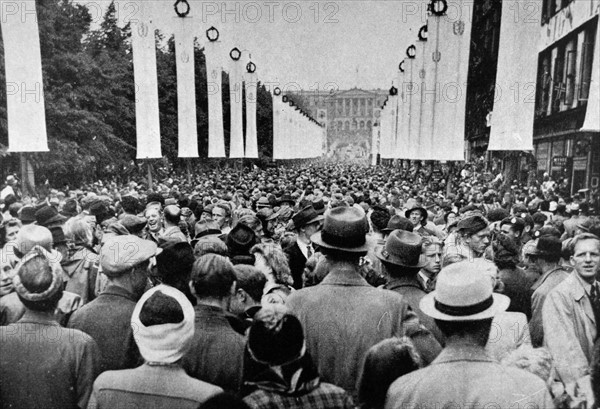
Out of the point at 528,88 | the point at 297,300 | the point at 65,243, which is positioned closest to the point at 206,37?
the point at 528,88

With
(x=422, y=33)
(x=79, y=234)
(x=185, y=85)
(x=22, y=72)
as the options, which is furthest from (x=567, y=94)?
(x=79, y=234)

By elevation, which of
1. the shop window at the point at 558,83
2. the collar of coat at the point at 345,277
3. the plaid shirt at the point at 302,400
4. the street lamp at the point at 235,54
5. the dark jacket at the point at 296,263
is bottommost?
the dark jacket at the point at 296,263

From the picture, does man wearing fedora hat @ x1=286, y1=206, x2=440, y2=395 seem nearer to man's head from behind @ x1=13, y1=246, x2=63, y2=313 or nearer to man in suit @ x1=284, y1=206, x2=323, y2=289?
man's head from behind @ x1=13, y1=246, x2=63, y2=313

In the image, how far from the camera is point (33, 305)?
3.41m

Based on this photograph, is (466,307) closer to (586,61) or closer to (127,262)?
(127,262)

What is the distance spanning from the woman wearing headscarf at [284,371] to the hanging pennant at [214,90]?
1909 cm

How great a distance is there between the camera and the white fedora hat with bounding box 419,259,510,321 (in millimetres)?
2879

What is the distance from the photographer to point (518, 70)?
10.9 m

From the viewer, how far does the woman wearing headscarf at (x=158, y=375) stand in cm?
282

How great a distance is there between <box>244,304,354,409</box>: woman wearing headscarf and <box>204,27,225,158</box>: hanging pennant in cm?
1909

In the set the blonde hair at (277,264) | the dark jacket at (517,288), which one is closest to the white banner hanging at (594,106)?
the dark jacket at (517,288)

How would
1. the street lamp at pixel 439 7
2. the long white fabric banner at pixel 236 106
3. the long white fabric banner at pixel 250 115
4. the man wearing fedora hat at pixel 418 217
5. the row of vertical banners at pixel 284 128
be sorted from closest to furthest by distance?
the man wearing fedora hat at pixel 418 217
the street lamp at pixel 439 7
the long white fabric banner at pixel 236 106
the long white fabric banner at pixel 250 115
the row of vertical banners at pixel 284 128

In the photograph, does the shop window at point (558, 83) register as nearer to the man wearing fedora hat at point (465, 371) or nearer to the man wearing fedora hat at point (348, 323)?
the man wearing fedora hat at point (348, 323)

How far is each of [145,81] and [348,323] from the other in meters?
11.8
